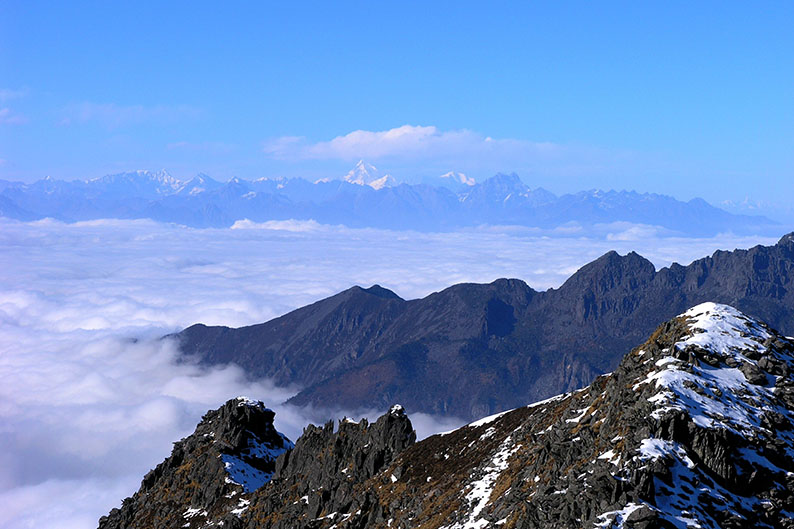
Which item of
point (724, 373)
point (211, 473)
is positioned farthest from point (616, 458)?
point (211, 473)

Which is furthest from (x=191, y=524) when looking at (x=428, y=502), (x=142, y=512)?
(x=428, y=502)

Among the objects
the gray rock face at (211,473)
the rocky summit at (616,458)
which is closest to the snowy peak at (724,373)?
the rocky summit at (616,458)

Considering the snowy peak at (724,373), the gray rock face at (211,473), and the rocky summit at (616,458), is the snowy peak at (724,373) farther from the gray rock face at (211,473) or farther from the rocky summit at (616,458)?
the gray rock face at (211,473)

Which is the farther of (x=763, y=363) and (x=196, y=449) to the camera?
(x=196, y=449)

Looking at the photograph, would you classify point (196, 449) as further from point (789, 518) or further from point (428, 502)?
point (789, 518)

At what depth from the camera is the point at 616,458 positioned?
163 ft

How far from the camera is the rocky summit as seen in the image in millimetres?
46375

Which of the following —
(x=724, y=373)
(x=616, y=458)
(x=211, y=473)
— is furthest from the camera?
(x=211, y=473)

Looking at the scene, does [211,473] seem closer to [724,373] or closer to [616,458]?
[616,458]

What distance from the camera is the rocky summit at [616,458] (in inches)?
1826

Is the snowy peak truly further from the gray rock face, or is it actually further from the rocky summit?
the gray rock face

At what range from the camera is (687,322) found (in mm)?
70688

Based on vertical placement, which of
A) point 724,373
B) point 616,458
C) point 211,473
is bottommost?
point 211,473

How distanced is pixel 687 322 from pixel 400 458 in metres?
41.4
